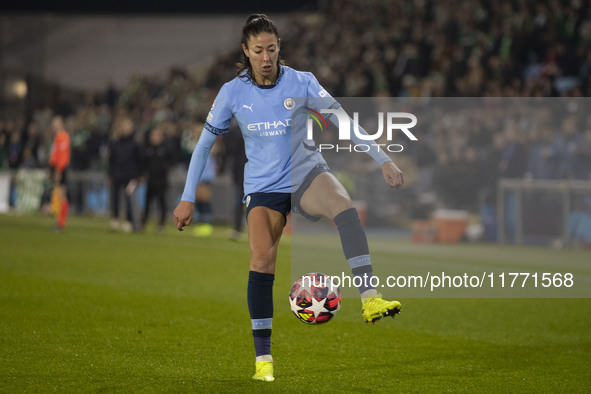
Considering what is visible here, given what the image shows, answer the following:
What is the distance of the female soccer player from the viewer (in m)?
4.78

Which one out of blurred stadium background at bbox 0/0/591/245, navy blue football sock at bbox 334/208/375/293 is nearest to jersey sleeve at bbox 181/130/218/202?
navy blue football sock at bbox 334/208/375/293

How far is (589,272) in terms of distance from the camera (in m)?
10.3

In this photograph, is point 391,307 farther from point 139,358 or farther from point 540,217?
point 540,217

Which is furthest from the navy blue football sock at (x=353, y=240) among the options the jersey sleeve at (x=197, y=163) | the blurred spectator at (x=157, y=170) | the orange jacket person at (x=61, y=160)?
the blurred spectator at (x=157, y=170)

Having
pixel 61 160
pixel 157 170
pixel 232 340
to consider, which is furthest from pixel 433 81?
Answer: pixel 232 340

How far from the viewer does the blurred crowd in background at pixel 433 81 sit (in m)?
13.0

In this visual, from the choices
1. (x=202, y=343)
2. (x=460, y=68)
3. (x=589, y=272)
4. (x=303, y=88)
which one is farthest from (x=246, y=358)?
(x=460, y=68)

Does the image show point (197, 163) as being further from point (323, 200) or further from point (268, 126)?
point (323, 200)

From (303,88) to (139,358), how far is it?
2064mm

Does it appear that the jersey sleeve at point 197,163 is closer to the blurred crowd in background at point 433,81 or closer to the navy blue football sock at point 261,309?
the navy blue football sock at point 261,309

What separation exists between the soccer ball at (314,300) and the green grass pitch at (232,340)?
Answer: 0.37m

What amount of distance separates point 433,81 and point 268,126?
12.5m

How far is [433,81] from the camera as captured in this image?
1686 cm

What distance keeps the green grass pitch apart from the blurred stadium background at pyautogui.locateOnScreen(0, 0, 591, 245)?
1807mm
